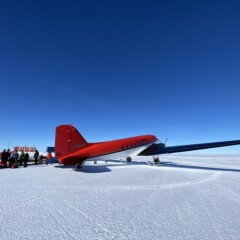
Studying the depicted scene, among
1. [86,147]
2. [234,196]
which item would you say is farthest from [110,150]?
[234,196]

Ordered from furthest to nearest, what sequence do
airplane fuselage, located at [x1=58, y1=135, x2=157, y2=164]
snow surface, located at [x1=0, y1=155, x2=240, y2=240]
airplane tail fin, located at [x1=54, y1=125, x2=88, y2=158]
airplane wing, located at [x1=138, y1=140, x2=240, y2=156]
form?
airplane wing, located at [x1=138, y1=140, x2=240, y2=156] → airplane tail fin, located at [x1=54, y1=125, x2=88, y2=158] → airplane fuselage, located at [x1=58, y1=135, x2=157, y2=164] → snow surface, located at [x1=0, y1=155, x2=240, y2=240]

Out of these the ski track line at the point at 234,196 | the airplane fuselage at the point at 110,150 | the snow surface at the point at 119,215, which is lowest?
the ski track line at the point at 234,196

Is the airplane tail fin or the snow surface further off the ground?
the airplane tail fin

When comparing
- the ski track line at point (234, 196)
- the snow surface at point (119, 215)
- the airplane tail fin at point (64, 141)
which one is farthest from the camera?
the airplane tail fin at point (64, 141)

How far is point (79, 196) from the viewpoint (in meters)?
6.76

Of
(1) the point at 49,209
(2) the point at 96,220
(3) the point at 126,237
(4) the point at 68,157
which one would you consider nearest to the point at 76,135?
(4) the point at 68,157

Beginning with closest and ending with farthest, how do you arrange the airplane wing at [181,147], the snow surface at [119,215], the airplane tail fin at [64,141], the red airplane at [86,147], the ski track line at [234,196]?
the snow surface at [119,215]
the ski track line at [234,196]
the red airplane at [86,147]
the airplane tail fin at [64,141]
the airplane wing at [181,147]

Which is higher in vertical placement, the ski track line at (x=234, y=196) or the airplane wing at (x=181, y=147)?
the airplane wing at (x=181, y=147)

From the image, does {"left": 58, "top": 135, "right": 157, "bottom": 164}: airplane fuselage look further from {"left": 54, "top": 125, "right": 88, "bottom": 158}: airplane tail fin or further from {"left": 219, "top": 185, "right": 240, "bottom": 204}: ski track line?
{"left": 219, "top": 185, "right": 240, "bottom": 204}: ski track line

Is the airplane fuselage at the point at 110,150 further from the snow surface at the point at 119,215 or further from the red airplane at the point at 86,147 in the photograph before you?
the snow surface at the point at 119,215

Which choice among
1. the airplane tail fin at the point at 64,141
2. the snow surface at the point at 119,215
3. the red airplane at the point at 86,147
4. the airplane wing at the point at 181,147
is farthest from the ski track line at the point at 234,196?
the airplane wing at the point at 181,147

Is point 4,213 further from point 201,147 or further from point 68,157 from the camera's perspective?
point 201,147

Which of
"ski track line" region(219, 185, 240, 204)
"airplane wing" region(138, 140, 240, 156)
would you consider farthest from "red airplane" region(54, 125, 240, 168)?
"ski track line" region(219, 185, 240, 204)

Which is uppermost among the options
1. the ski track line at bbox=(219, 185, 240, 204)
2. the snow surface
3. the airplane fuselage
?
the airplane fuselage
